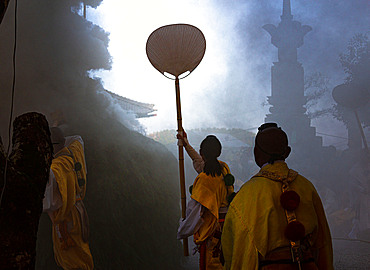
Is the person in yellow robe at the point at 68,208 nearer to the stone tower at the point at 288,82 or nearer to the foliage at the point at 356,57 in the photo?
the stone tower at the point at 288,82

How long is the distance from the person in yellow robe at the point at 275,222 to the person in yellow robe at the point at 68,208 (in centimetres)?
210

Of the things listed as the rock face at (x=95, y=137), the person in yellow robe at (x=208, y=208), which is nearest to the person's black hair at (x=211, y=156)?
the person in yellow robe at (x=208, y=208)

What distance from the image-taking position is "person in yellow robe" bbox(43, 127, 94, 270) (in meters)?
3.07

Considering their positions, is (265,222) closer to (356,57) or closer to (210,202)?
(210,202)

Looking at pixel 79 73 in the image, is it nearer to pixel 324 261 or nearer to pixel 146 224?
pixel 146 224

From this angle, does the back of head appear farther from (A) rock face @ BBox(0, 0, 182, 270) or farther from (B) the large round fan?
(A) rock face @ BBox(0, 0, 182, 270)

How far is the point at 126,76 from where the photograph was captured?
7.90 meters

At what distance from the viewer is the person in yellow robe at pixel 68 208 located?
3.07m

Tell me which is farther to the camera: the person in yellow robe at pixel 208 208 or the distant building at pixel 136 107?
the distant building at pixel 136 107

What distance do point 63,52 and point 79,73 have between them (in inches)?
17.7

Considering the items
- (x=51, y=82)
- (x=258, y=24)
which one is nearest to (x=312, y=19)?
(x=258, y=24)

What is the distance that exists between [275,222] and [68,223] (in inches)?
103

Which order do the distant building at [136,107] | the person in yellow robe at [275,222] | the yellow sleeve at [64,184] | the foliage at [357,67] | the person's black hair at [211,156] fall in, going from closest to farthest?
the person in yellow robe at [275,222]
the person's black hair at [211,156]
the yellow sleeve at [64,184]
the distant building at [136,107]
the foliage at [357,67]

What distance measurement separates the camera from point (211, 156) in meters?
2.60
